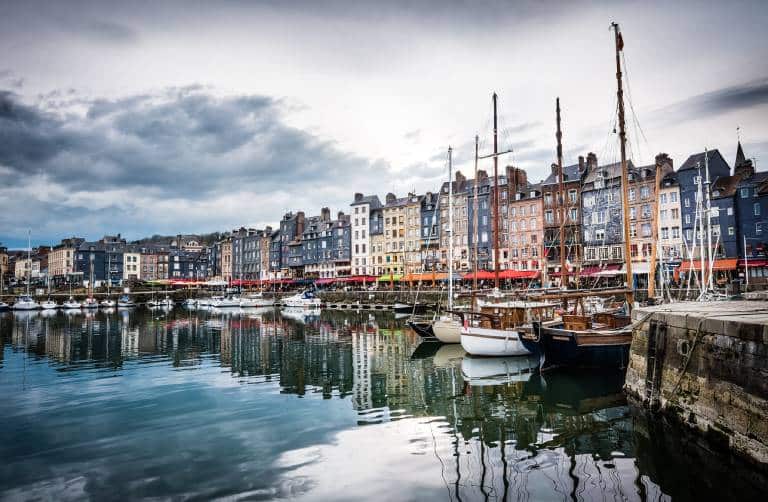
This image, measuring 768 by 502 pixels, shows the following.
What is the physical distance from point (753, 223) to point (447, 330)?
42.1 metres

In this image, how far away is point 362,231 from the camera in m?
91.2

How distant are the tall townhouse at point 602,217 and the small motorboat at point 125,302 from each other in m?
82.4

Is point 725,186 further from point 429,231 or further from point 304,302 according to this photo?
point 304,302

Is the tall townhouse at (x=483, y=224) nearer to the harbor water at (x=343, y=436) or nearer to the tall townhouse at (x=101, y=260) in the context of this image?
the harbor water at (x=343, y=436)

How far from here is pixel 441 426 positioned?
1369 centimetres

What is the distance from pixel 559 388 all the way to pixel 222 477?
13224 millimetres

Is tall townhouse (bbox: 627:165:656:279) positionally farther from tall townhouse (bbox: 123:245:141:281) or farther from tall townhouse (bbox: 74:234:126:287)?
tall townhouse (bbox: 123:245:141:281)

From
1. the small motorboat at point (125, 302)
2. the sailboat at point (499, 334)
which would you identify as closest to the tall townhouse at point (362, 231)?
the small motorboat at point (125, 302)

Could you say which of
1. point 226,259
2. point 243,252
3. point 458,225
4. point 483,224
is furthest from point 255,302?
point 226,259

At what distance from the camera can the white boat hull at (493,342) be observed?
77.9ft

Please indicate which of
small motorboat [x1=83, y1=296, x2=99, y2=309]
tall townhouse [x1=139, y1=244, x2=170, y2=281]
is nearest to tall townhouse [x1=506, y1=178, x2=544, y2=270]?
small motorboat [x1=83, y1=296, x2=99, y2=309]

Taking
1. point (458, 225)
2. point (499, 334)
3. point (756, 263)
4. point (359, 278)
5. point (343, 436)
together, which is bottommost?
point (343, 436)

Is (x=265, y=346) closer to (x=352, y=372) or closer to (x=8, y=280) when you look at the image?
(x=352, y=372)

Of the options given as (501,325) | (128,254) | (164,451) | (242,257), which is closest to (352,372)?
(501,325)
